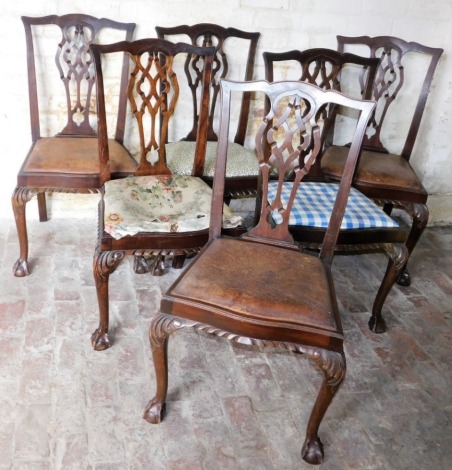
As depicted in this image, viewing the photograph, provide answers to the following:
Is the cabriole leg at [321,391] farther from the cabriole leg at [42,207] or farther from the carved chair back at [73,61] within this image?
the cabriole leg at [42,207]

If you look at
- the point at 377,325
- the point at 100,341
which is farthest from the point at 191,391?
the point at 377,325

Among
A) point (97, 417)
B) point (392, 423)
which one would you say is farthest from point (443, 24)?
point (97, 417)

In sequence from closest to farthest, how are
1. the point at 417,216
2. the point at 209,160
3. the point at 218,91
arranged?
the point at 209,160, the point at 417,216, the point at 218,91

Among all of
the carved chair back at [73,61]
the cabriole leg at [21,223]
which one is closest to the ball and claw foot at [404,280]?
the carved chair back at [73,61]

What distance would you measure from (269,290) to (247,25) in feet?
5.58

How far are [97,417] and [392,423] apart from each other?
41.6 inches

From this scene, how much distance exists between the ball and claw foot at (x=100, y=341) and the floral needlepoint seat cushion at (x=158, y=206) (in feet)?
1.47

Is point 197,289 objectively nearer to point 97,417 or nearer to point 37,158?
point 97,417

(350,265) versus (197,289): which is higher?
(197,289)

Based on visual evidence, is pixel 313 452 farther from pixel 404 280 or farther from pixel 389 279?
pixel 404 280

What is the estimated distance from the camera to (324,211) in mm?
2121

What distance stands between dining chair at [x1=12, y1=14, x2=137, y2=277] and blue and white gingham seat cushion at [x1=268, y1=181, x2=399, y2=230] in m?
0.77

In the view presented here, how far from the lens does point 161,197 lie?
2096 millimetres

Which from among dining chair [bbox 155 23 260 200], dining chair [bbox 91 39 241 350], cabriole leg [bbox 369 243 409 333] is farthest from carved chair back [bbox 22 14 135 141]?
cabriole leg [bbox 369 243 409 333]
